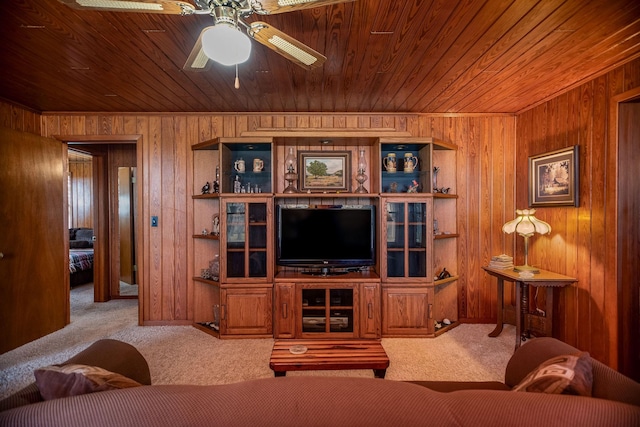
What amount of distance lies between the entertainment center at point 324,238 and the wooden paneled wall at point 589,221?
1.00 m

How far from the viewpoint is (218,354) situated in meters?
2.88

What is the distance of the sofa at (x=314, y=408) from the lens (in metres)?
0.72

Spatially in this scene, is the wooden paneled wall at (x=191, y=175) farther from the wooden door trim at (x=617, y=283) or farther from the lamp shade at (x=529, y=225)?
the wooden door trim at (x=617, y=283)

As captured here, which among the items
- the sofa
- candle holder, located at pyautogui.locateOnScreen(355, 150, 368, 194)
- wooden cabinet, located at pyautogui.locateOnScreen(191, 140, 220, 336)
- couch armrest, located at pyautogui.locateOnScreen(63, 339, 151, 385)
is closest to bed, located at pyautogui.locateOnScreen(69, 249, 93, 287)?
wooden cabinet, located at pyautogui.locateOnScreen(191, 140, 220, 336)

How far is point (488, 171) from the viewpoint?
368cm

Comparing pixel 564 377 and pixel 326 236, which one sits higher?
pixel 326 236

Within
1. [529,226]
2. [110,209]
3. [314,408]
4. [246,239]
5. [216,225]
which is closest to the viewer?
[314,408]

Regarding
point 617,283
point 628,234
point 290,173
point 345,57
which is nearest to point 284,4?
point 345,57

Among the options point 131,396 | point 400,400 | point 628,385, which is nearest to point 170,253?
point 131,396

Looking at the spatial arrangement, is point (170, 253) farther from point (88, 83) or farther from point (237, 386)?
point (237, 386)

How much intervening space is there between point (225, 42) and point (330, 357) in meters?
1.90

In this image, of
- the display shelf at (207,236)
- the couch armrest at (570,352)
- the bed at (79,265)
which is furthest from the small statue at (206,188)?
the bed at (79,265)

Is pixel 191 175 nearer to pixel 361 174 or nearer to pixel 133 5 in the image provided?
pixel 361 174

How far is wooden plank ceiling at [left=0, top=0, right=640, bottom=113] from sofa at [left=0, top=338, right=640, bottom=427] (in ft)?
6.23
